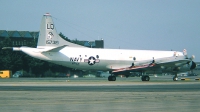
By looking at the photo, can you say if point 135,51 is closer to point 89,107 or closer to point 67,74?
point 67,74

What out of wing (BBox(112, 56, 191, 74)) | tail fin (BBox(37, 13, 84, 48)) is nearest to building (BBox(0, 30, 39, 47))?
tail fin (BBox(37, 13, 84, 48))

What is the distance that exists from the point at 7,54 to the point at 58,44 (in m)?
43.1

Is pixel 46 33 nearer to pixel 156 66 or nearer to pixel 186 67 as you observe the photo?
pixel 156 66

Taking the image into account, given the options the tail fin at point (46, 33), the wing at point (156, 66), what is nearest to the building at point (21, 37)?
the tail fin at point (46, 33)

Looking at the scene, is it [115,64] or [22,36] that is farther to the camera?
[22,36]

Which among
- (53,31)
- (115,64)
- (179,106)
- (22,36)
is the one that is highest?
(22,36)

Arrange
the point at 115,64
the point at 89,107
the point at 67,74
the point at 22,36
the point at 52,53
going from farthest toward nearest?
the point at 22,36 < the point at 67,74 < the point at 115,64 < the point at 52,53 < the point at 89,107

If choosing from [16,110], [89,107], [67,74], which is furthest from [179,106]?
[67,74]

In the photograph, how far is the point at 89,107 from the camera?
19.6 meters

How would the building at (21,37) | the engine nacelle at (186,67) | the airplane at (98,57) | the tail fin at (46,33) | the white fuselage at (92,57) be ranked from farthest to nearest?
1. the building at (21,37)
2. the engine nacelle at (186,67)
3. the tail fin at (46,33)
4. the airplane at (98,57)
5. the white fuselage at (92,57)

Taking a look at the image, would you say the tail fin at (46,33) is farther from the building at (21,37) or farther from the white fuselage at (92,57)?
the building at (21,37)

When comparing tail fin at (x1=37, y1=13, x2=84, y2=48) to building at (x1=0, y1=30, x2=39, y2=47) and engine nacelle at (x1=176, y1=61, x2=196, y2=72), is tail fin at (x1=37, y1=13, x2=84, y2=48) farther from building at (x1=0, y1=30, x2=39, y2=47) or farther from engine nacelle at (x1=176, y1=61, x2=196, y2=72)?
building at (x1=0, y1=30, x2=39, y2=47)

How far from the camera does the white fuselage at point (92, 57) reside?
5716 cm

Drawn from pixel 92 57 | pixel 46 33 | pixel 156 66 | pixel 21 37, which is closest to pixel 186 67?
pixel 156 66
